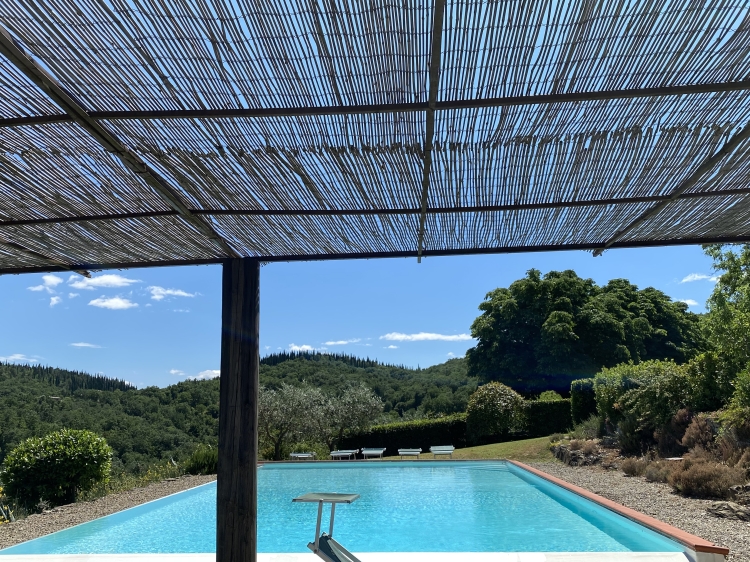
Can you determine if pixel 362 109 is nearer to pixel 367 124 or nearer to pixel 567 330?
pixel 367 124

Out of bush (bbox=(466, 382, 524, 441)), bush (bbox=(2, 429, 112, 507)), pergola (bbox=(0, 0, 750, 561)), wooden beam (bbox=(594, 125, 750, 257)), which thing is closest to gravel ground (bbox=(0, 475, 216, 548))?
bush (bbox=(2, 429, 112, 507))

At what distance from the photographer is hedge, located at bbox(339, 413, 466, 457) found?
2095 cm

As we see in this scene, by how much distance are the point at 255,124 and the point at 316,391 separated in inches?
750

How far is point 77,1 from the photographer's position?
5.79 ft

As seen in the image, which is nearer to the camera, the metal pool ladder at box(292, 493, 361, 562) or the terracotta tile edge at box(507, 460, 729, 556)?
the metal pool ladder at box(292, 493, 361, 562)

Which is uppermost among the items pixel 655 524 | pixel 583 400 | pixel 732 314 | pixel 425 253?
pixel 732 314

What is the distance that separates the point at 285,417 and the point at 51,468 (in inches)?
394

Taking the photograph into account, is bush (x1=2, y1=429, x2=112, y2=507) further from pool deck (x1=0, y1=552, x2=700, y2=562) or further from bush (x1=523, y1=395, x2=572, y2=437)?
bush (x1=523, y1=395, x2=572, y2=437)

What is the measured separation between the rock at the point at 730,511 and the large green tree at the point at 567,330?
2073 centimetres

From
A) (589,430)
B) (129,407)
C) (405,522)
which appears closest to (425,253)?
(405,522)

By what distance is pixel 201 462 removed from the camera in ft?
47.4

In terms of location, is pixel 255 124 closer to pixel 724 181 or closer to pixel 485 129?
pixel 485 129

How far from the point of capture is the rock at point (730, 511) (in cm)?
677

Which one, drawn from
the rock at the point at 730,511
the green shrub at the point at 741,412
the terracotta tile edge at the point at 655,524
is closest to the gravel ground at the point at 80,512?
the terracotta tile edge at the point at 655,524
